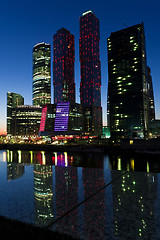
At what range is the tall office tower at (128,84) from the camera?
14988 centimetres

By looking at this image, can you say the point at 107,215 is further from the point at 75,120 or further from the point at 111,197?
the point at 75,120

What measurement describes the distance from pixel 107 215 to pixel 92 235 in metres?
1.49

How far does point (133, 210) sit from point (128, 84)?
161 meters

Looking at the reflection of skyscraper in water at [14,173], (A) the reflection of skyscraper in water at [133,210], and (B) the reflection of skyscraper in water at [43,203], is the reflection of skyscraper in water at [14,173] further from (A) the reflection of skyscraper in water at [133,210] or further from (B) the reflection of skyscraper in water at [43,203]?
(A) the reflection of skyscraper in water at [133,210]

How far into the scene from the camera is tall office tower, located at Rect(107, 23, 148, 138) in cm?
14988

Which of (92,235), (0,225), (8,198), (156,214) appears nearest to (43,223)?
(0,225)

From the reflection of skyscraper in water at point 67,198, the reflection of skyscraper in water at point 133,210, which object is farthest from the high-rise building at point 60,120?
the reflection of skyscraper in water at point 133,210

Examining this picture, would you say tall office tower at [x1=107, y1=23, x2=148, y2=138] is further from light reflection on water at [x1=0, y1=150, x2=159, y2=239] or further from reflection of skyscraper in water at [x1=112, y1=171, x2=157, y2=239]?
light reflection on water at [x1=0, y1=150, x2=159, y2=239]

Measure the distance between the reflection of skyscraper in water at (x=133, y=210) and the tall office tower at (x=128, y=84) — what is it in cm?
13864

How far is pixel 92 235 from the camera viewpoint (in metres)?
5.16

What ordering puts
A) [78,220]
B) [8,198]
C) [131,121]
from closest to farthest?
[78,220] < [8,198] < [131,121]

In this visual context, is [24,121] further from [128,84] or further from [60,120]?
[128,84]

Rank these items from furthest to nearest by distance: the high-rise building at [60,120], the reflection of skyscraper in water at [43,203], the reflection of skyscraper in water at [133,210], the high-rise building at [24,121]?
1. the high-rise building at [24,121]
2. the high-rise building at [60,120]
3. the reflection of skyscraper in water at [43,203]
4. the reflection of skyscraper in water at [133,210]

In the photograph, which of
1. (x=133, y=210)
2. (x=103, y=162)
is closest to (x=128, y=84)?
(x=103, y=162)
